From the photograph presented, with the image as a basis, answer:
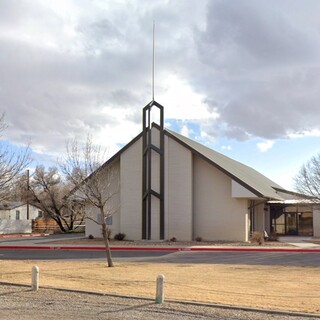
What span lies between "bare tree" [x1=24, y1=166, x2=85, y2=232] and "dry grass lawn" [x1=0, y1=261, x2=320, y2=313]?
3097cm

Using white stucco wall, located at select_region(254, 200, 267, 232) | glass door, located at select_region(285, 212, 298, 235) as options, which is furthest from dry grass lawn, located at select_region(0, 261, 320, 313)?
glass door, located at select_region(285, 212, 298, 235)

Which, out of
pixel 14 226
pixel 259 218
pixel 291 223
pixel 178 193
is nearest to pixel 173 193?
pixel 178 193

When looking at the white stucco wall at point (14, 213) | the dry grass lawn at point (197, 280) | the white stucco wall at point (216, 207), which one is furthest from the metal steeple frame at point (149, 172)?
the white stucco wall at point (14, 213)

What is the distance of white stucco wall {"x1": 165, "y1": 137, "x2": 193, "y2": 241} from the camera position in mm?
31953

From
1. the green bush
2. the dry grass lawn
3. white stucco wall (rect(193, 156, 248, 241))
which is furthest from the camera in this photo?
white stucco wall (rect(193, 156, 248, 241))

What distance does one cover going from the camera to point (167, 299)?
10883 millimetres

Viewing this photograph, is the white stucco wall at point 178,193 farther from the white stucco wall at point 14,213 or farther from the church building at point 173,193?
the white stucco wall at point 14,213

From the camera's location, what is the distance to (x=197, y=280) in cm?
1493

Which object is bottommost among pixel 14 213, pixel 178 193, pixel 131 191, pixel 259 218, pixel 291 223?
pixel 291 223

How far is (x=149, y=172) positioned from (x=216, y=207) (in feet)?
15.6

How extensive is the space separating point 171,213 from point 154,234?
5.58 ft

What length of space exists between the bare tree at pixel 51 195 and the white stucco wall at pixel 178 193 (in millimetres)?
18289

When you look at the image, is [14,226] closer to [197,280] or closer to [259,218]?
[259,218]

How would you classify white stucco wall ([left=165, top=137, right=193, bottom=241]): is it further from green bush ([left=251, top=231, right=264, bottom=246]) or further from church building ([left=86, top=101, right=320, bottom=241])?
green bush ([left=251, top=231, right=264, bottom=246])
